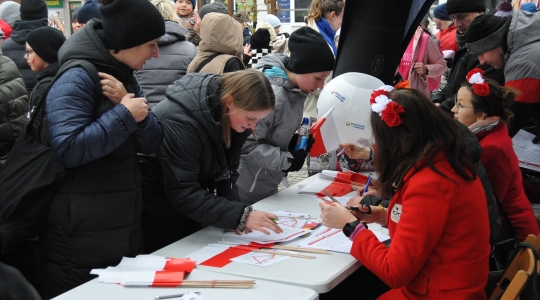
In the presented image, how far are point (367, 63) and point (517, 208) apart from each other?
4.55 feet

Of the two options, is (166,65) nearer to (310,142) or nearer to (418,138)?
(310,142)

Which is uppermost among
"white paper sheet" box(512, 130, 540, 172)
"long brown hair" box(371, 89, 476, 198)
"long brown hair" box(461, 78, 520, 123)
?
"long brown hair" box(371, 89, 476, 198)

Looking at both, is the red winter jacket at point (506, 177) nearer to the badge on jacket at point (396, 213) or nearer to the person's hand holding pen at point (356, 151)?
the person's hand holding pen at point (356, 151)

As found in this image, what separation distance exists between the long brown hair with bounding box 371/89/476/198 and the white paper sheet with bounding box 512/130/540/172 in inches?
68.8

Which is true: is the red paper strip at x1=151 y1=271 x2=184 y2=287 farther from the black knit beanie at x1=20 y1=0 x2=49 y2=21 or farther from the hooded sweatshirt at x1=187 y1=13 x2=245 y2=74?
the black knit beanie at x1=20 y1=0 x2=49 y2=21

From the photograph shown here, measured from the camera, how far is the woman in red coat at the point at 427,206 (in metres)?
1.96

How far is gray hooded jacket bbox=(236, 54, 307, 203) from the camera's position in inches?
113

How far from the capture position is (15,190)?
2062 mm

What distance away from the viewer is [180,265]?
6.68 feet

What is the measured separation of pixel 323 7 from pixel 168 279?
3.57 m

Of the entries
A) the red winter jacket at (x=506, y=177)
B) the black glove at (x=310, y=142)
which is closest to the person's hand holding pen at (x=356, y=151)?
the black glove at (x=310, y=142)

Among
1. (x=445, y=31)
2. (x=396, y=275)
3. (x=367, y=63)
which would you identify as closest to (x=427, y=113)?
(x=396, y=275)

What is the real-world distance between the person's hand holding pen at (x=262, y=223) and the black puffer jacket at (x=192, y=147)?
0.16 ft

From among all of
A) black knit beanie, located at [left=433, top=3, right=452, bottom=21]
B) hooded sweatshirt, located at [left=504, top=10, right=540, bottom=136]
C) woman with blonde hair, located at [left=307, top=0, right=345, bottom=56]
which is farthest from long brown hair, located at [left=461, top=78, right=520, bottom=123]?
Result: black knit beanie, located at [left=433, top=3, right=452, bottom=21]
